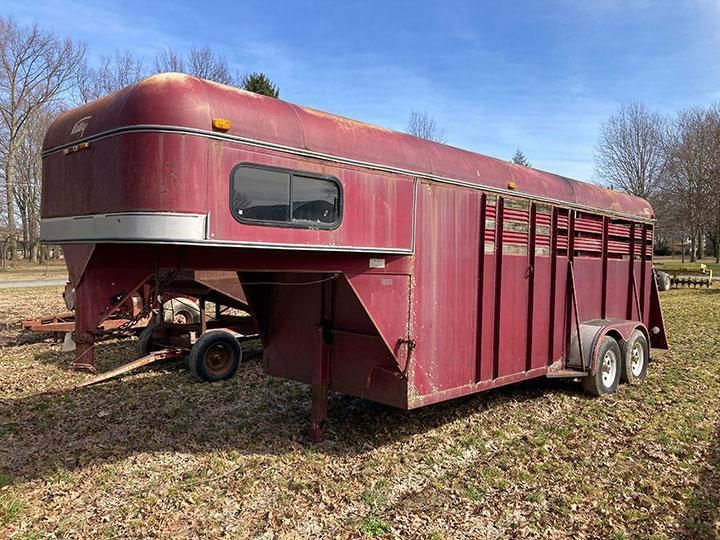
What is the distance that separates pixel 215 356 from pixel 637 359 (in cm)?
598

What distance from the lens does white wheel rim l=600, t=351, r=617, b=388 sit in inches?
273

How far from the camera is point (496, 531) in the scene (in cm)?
369

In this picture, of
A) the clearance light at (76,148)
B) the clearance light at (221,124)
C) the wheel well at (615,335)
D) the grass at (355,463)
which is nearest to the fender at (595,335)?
the wheel well at (615,335)

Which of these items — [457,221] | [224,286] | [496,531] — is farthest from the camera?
[224,286]

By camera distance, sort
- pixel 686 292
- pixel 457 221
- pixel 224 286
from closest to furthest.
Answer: pixel 457 221, pixel 224 286, pixel 686 292

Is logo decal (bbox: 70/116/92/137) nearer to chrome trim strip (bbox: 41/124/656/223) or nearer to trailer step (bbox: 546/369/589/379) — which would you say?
chrome trim strip (bbox: 41/124/656/223)

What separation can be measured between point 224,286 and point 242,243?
4.59 metres

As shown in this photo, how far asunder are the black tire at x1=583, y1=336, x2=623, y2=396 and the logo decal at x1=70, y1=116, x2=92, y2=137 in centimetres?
588

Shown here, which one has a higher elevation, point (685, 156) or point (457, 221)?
point (685, 156)

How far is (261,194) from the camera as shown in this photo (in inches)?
146

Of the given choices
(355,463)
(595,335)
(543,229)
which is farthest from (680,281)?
(355,463)

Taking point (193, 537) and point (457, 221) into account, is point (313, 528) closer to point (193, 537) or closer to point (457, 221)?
point (193, 537)

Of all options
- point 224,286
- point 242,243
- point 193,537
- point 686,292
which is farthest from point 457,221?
point 686,292

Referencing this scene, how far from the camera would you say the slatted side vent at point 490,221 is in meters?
5.55
